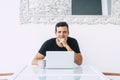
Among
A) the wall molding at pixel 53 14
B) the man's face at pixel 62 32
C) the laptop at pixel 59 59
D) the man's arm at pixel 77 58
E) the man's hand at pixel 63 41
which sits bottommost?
the man's arm at pixel 77 58

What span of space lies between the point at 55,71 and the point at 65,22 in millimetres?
1047

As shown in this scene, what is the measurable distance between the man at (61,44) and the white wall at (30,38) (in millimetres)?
165

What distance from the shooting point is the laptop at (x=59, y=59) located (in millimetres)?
2404

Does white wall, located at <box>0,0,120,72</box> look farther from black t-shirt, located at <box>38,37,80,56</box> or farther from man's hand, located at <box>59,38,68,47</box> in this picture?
man's hand, located at <box>59,38,68,47</box>

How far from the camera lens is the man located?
312cm

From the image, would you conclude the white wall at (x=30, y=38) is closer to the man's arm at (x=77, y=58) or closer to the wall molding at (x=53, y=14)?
the wall molding at (x=53, y=14)

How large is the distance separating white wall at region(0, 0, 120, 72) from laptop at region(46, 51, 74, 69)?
957mm

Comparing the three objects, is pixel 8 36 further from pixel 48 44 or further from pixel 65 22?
pixel 65 22

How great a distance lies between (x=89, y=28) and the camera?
3.37 metres

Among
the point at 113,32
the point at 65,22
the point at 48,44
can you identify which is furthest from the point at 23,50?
the point at 113,32

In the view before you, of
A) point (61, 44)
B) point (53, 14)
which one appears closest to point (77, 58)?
point (61, 44)

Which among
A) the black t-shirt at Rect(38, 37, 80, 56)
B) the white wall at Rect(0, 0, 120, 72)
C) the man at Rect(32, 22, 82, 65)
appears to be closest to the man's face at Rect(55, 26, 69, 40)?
the man at Rect(32, 22, 82, 65)

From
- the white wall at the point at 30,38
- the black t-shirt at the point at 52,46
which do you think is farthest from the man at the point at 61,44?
the white wall at the point at 30,38

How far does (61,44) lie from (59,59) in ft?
2.64
